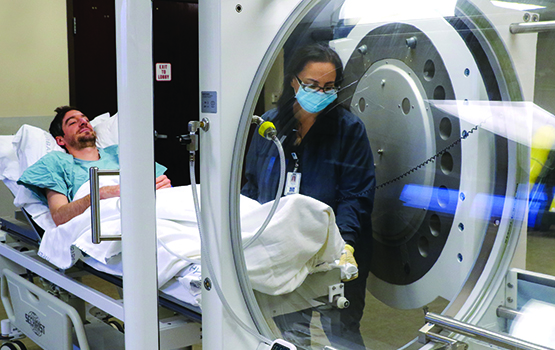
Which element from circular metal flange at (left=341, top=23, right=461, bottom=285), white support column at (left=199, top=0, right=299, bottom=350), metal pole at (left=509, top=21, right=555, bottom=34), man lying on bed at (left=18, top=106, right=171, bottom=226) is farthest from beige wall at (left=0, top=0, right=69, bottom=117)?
metal pole at (left=509, top=21, right=555, bottom=34)

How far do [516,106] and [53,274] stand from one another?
1700 mm

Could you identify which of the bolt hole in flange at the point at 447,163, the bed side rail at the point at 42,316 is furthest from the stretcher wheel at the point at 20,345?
the bolt hole in flange at the point at 447,163

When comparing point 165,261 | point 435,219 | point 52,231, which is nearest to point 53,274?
point 52,231

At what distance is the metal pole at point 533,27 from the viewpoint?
976mm

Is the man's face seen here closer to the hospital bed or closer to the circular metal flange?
the hospital bed

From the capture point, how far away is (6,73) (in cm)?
404

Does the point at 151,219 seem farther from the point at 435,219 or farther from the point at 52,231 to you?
the point at 52,231

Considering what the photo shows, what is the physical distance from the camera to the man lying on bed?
7.91ft

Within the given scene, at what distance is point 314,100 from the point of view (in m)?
1.29

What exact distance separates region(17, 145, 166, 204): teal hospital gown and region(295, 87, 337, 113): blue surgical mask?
137 centimetres

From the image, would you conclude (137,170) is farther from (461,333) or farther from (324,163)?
(461,333)

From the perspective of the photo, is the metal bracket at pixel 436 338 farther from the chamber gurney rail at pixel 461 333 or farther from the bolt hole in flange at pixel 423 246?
the bolt hole in flange at pixel 423 246

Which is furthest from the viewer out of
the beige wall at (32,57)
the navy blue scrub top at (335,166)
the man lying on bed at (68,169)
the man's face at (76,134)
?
the beige wall at (32,57)

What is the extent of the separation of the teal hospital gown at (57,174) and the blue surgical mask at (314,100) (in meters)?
1.37
